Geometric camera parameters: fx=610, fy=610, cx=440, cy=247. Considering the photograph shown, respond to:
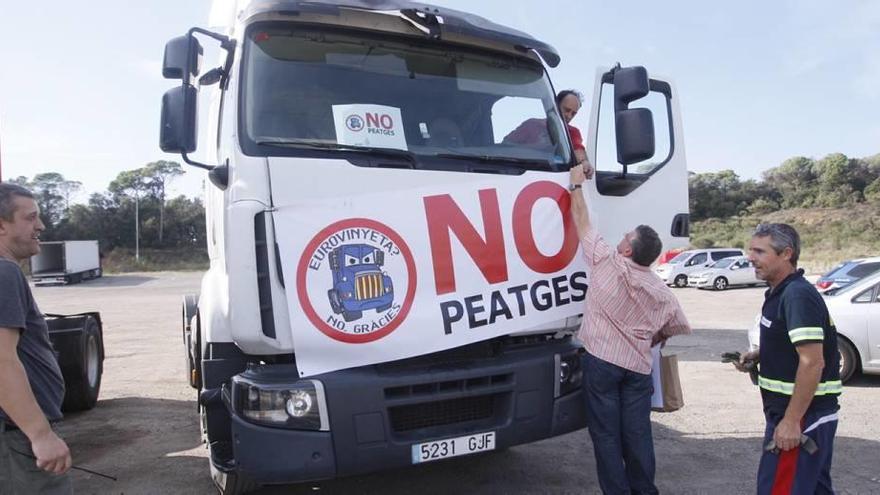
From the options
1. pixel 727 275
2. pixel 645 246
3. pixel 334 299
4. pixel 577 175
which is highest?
pixel 577 175

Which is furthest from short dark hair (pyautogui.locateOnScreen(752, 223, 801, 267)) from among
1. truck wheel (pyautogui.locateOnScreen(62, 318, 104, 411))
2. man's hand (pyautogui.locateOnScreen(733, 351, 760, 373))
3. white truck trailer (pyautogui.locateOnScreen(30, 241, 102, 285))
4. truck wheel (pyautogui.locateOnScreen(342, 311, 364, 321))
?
white truck trailer (pyautogui.locateOnScreen(30, 241, 102, 285))

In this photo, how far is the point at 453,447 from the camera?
3.14 m

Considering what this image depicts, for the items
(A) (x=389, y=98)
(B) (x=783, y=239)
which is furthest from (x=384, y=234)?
(B) (x=783, y=239)

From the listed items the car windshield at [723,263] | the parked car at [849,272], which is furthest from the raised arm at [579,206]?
the car windshield at [723,263]

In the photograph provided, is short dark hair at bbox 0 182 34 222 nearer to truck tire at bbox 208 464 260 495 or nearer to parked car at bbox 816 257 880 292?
truck tire at bbox 208 464 260 495

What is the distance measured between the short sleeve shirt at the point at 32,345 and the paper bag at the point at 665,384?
3234 millimetres

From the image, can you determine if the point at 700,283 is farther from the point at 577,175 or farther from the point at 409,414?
the point at 409,414

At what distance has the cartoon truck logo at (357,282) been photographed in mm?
3080

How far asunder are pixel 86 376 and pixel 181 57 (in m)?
4.56

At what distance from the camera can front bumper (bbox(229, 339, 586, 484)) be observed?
2.89 m

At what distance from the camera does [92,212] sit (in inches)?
2489

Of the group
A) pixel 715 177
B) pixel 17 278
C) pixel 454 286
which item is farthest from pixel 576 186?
pixel 715 177

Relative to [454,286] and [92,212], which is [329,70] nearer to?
[454,286]

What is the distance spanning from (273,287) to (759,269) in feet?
7.99
